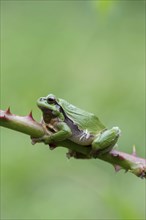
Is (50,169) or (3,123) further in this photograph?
(50,169)

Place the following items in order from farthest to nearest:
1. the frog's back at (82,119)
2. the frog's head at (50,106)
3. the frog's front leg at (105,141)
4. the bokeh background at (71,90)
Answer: the bokeh background at (71,90) < the frog's back at (82,119) < the frog's head at (50,106) < the frog's front leg at (105,141)

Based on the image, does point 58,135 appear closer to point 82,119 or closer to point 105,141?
point 105,141

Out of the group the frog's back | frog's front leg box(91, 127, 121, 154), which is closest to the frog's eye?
the frog's back

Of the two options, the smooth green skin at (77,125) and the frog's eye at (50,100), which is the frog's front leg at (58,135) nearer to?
the smooth green skin at (77,125)

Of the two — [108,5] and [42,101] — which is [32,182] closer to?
[42,101]

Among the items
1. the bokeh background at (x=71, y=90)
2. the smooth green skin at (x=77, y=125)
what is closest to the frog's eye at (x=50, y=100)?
the smooth green skin at (x=77, y=125)

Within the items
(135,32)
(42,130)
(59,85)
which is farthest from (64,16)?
(42,130)
